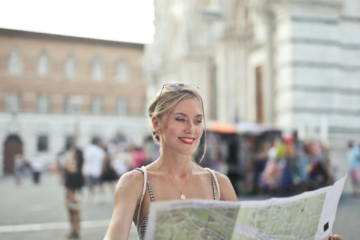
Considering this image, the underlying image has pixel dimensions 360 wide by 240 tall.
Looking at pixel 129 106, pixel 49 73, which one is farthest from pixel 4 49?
pixel 129 106

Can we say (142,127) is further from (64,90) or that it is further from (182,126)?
(182,126)

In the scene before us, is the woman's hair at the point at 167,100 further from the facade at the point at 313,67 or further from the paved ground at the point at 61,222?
the facade at the point at 313,67

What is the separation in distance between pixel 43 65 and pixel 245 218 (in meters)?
51.5

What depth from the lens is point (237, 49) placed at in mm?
18719

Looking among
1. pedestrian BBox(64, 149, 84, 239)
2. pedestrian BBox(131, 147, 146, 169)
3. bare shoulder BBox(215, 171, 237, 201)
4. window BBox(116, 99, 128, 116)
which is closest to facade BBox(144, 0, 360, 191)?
pedestrian BBox(131, 147, 146, 169)

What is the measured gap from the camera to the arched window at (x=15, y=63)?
49031mm

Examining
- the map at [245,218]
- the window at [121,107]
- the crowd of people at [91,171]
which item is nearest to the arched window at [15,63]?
the window at [121,107]

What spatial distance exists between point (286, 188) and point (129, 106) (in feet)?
138

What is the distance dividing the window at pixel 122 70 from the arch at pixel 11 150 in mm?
13605

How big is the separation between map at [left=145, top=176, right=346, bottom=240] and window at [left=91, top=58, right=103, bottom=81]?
51.6m

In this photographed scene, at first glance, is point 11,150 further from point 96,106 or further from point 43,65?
point 96,106

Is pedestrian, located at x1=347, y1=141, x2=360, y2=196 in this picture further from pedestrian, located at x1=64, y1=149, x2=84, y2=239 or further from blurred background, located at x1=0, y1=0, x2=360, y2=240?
pedestrian, located at x1=64, y1=149, x2=84, y2=239

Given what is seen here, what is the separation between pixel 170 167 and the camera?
2223 millimetres

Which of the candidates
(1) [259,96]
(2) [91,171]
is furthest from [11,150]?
(2) [91,171]
